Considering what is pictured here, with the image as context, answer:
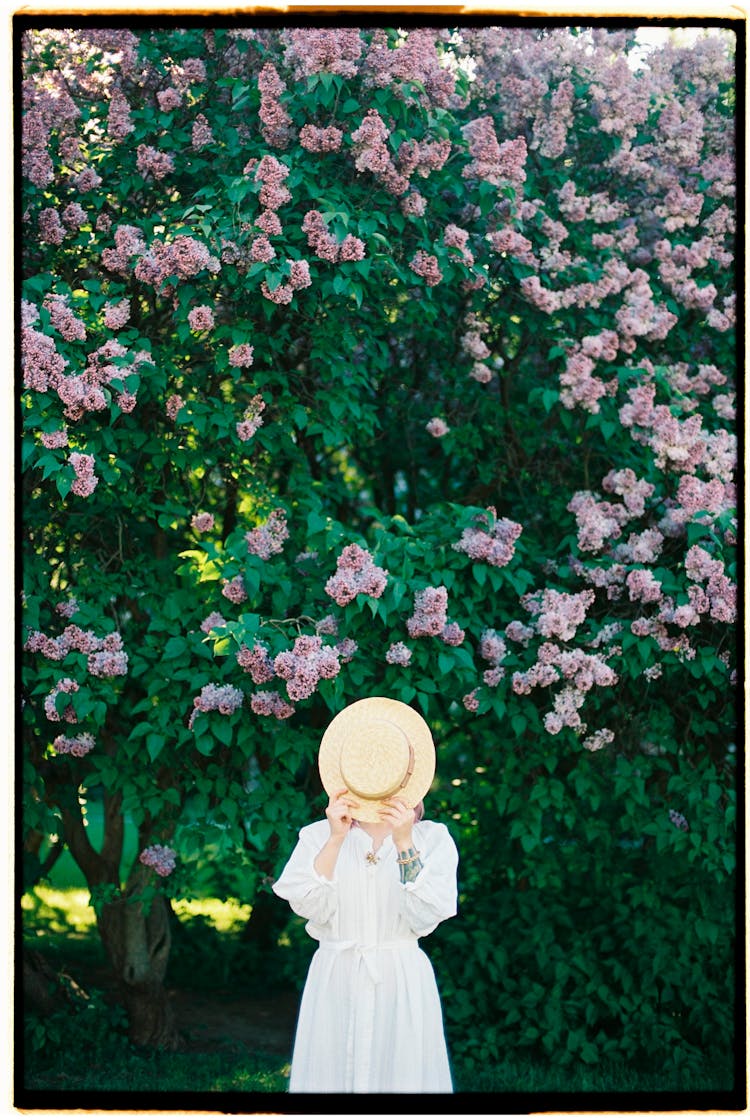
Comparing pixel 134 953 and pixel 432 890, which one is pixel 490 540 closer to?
pixel 432 890

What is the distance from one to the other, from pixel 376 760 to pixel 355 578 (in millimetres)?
1312

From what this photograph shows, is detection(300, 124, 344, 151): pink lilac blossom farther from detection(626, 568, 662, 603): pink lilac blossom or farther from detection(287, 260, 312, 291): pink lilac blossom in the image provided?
detection(626, 568, 662, 603): pink lilac blossom

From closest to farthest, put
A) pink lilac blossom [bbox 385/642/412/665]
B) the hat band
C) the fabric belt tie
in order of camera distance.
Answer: the hat band → the fabric belt tie → pink lilac blossom [bbox 385/642/412/665]

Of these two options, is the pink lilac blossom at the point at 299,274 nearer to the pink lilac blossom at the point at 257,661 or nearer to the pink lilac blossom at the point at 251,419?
the pink lilac blossom at the point at 251,419

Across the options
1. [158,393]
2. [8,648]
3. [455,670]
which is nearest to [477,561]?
[455,670]

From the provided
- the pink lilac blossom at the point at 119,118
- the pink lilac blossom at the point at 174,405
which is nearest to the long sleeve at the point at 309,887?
the pink lilac blossom at the point at 174,405

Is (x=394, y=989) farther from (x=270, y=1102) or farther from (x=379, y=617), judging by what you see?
(x=379, y=617)

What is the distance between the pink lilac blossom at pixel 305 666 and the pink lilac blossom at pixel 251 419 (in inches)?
33.8

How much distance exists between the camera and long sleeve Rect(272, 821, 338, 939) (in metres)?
2.92

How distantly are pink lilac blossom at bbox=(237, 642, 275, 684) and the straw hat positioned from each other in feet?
3.26

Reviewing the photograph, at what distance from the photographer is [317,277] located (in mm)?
4504

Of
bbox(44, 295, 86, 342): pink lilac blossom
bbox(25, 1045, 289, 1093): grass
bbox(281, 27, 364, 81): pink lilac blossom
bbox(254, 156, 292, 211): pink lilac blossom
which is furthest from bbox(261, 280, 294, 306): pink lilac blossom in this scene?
bbox(25, 1045, 289, 1093): grass

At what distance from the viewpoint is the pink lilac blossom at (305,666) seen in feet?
13.1

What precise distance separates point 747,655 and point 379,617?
4.41ft
